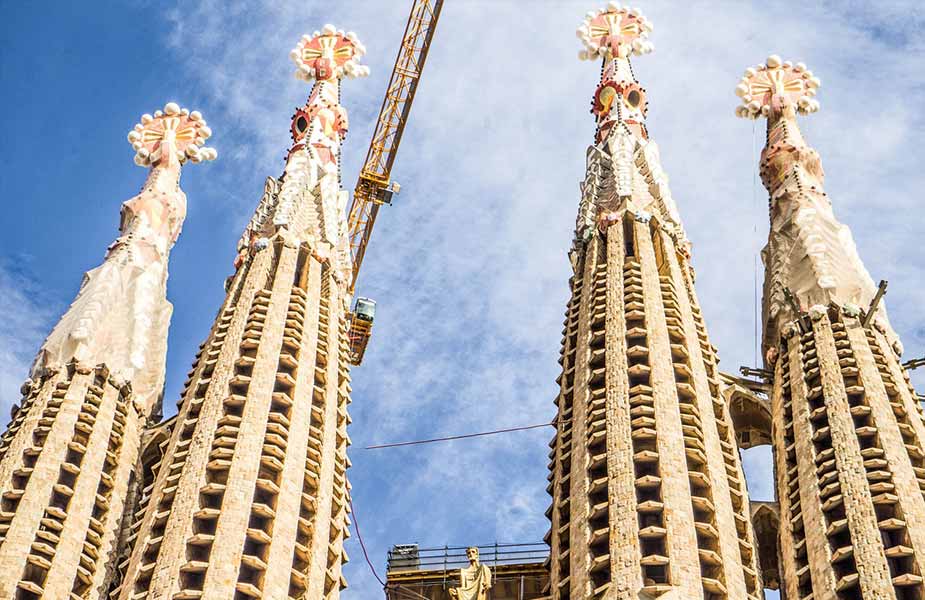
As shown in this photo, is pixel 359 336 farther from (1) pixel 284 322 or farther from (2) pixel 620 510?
(2) pixel 620 510

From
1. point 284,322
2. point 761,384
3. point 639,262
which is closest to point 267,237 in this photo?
point 284,322

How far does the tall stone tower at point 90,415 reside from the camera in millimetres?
44031

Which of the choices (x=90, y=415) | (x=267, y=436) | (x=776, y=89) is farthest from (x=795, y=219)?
(x=90, y=415)

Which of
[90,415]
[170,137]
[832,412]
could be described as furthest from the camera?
[170,137]

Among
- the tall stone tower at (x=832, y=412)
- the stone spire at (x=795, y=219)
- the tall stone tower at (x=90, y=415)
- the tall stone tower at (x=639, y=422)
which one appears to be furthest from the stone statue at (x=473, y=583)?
the stone spire at (x=795, y=219)

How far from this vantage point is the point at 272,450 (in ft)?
149

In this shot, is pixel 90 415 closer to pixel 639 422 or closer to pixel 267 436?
pixel 267 436

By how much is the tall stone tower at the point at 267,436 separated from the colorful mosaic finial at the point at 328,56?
6079mm

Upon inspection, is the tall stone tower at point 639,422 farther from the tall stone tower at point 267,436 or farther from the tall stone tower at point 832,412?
the tall stone tower at point 267,436

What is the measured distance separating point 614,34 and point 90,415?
84.0ft

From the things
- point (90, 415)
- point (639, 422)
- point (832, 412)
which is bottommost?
point (639, 422)

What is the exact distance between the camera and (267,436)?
45.8 metres

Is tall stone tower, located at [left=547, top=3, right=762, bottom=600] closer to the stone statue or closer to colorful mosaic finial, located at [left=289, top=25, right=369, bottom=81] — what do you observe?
the stone statue

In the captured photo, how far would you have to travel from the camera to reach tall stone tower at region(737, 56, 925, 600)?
40.9 meters
